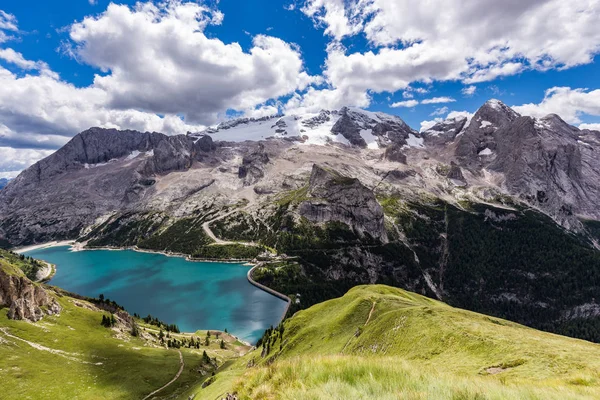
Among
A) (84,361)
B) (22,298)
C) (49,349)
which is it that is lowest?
(84,361)

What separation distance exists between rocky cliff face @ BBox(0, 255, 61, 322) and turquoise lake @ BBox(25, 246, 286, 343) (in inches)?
2297

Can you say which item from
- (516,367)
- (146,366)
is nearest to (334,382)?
(516,367)

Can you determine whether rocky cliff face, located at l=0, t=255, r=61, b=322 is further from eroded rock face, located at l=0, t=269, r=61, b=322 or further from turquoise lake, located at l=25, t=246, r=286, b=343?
turquoise lake, located at l=25, t=246, r=286, b=343

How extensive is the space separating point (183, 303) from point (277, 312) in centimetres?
4259

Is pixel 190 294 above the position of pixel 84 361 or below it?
below

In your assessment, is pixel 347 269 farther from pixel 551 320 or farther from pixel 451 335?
pixel 451 335

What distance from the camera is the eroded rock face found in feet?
184

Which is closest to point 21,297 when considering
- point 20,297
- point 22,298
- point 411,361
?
point 20,297

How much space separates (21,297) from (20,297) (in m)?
0.15

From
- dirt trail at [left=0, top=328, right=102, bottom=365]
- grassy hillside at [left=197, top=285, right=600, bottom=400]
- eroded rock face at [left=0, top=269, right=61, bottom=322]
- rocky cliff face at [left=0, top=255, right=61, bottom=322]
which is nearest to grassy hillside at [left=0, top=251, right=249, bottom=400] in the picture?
dirt trail at [left=0, top=328, right=102, bottom=365]

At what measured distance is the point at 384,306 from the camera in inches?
1641

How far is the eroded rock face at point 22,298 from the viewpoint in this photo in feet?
184

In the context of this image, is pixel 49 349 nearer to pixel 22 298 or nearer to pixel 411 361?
pixel 22 298

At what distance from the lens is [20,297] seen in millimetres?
57875
